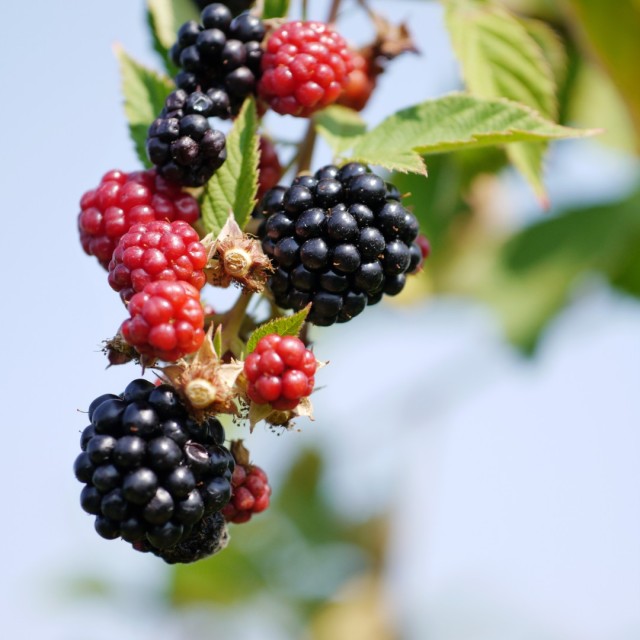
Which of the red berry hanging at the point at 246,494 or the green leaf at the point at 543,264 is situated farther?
the green leaf at the point at 543,264

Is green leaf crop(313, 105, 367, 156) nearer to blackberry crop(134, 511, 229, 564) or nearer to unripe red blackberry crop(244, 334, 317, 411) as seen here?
unripe red blackberry crop(244, 334, 317, 411)

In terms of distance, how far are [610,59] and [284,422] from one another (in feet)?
5.48

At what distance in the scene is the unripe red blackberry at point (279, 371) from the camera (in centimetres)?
170

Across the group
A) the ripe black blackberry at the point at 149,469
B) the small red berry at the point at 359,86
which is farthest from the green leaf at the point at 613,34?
the ripe black blackberry at the point at 149,469

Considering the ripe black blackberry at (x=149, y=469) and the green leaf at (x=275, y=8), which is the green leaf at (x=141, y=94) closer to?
the green leaf at (x=275, y=8)

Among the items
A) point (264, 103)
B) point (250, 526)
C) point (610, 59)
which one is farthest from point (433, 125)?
point (250, 526)

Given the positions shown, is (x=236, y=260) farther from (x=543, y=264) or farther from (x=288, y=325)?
(x=543, y=264)

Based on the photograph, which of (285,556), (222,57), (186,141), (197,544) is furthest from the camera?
(285,556)

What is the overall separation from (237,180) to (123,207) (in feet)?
0.83

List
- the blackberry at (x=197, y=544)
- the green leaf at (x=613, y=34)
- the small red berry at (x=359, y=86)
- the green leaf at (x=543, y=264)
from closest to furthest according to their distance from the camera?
the blackberry at (x=197, y=544), the small red berry at (x=359, y=86), the green leaf at (x=613, y=34), the green leaf at (x=543, y=264)

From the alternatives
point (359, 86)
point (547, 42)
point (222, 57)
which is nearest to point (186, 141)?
point (222, 57)

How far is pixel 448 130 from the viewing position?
2064 millimetres

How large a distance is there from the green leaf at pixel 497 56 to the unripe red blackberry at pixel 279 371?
43.0 inches

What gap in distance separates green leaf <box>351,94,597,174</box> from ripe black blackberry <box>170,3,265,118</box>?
30 cm
